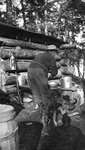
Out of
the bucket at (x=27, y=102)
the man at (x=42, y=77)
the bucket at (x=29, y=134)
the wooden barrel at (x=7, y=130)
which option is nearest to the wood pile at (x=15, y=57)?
the bucket at (x=27, y=102)

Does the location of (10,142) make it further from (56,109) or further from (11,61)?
(11,61)

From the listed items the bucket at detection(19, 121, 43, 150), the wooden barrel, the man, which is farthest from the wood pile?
the wooden barrel

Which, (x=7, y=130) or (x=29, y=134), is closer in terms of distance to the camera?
(x=7, y=130)

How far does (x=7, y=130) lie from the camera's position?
7.25 feet

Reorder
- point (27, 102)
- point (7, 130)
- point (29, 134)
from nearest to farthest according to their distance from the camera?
point (7, 130)
point (29, 134)
point (27, 102)

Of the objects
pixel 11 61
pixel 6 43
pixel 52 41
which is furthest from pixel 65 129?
pixel 52 41

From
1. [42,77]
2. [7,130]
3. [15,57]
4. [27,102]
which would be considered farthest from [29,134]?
[15,57]

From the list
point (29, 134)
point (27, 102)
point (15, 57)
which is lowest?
point (27, 102)

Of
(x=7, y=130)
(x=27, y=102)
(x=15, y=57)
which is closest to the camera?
(x=7, y=130)

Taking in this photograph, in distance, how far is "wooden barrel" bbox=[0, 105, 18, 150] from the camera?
2.17 meters

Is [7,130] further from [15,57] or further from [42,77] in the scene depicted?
[15,57]

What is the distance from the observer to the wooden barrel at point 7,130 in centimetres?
217

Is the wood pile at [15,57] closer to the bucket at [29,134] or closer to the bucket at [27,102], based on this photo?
the bucket at [27,102]

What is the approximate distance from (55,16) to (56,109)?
56.0 feet
